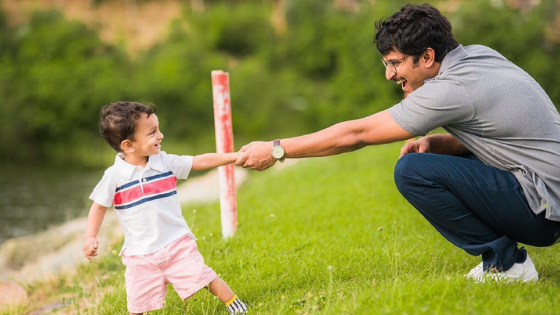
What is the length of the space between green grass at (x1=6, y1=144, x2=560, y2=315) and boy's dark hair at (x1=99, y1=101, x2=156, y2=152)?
1.08 m

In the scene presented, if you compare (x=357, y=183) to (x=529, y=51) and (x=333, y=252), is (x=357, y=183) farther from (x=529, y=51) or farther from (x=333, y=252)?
(x=529, y=51)

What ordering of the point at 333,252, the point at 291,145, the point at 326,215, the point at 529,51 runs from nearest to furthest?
the point at 291,145, the point at 333,252, the point at 326,215, the point at 529,51

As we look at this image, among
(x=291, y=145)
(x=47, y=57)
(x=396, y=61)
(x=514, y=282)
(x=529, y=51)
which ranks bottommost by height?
(x=514, y=282)

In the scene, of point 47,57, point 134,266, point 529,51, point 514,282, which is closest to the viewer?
point 514,282

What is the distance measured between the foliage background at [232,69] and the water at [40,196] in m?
4.30

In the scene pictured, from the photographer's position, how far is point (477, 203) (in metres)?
3.51

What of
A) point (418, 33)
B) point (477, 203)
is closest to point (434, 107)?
point (418, 33)

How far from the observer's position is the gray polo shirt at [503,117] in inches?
134

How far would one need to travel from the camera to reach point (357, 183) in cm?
814

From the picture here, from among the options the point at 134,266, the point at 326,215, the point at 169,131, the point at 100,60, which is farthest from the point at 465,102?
the point at 100,60

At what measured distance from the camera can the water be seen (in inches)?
451

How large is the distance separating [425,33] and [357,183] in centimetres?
465

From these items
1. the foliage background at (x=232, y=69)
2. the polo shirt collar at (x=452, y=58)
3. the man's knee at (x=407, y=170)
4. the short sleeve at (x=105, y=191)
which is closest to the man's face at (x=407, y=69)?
the polo shirt collar at (x=452, y=58)

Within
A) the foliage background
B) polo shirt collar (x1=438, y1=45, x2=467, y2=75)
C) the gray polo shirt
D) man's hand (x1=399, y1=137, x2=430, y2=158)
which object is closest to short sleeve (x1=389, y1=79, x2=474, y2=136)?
the gray polo shirt
